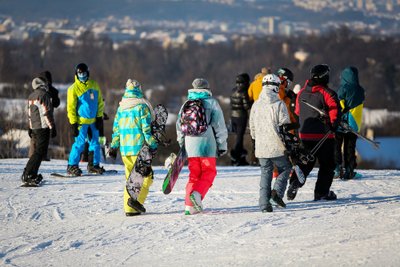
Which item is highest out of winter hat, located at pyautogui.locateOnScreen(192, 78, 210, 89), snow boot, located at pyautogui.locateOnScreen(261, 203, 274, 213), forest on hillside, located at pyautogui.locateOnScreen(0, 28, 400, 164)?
forest on hillside, located at pyautogui.locateOnScreen(0, 28, 400, 164)

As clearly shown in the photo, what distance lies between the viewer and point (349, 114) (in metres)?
11.5

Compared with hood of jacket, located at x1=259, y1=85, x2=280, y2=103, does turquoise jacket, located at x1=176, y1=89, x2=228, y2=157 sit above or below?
below

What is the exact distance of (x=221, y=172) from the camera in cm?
1315

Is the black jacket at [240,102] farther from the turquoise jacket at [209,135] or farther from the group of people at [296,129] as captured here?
the turquoise jacket at [209,135]

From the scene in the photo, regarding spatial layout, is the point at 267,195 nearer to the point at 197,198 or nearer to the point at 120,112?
the point at 197,198

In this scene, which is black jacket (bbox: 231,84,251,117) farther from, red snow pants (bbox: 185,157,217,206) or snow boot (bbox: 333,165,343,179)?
red snow pants (bbox: 185,157,217,206)

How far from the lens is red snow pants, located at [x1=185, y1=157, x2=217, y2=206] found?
8.94 meters

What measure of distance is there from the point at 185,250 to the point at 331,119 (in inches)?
110

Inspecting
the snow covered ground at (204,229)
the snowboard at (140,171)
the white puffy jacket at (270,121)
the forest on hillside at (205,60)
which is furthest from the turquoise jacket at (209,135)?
the forest on hillside at (205,60)

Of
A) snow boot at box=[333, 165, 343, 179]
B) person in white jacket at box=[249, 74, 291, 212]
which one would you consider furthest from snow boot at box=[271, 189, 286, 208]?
snow boot at box=[333, 165, 343, 179]

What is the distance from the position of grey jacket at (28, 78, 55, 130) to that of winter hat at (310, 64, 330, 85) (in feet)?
12.3

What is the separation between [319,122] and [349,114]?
2180 mm

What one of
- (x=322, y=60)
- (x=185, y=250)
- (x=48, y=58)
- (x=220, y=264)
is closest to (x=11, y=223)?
(x=185, y=250)

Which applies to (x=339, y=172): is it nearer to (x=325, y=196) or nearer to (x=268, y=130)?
(x=325, y=196)
